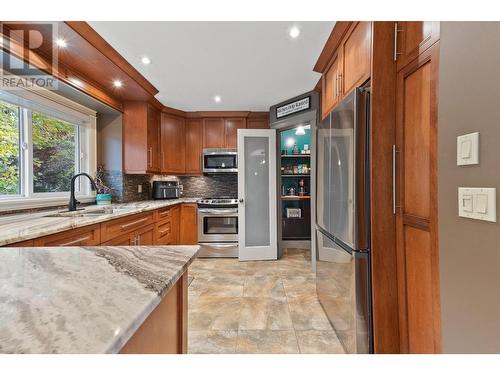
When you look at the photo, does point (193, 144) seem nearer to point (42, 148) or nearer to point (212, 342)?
point (42, 148)

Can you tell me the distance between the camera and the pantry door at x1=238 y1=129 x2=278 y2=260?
12.0ft

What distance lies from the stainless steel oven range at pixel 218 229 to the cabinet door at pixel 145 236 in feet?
3.10

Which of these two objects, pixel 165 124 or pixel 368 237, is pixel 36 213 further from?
pixel 368 237

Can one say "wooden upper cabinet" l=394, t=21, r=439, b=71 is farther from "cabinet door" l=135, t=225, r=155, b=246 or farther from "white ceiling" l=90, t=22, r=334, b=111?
"cabinet door" l=135, t=225, r=155, b=246

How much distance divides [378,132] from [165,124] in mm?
3326

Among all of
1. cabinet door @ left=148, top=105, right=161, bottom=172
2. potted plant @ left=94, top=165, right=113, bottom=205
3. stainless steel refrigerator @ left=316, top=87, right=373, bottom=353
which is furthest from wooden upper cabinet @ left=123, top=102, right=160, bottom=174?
stainless steel refrigerator @ left=316, top=87, right=373, bottom=353

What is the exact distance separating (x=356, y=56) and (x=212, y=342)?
227 cm

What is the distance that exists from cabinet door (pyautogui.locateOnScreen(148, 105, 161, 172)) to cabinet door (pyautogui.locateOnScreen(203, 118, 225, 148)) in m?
0.76

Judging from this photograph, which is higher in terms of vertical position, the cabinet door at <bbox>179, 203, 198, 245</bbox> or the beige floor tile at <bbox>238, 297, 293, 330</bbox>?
the cabinet door at <bbox>179, 203, 198, 245</bbox>

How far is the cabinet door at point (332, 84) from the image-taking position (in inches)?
81.1

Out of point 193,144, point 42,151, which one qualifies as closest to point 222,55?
point 42,151

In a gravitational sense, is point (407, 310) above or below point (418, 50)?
below
